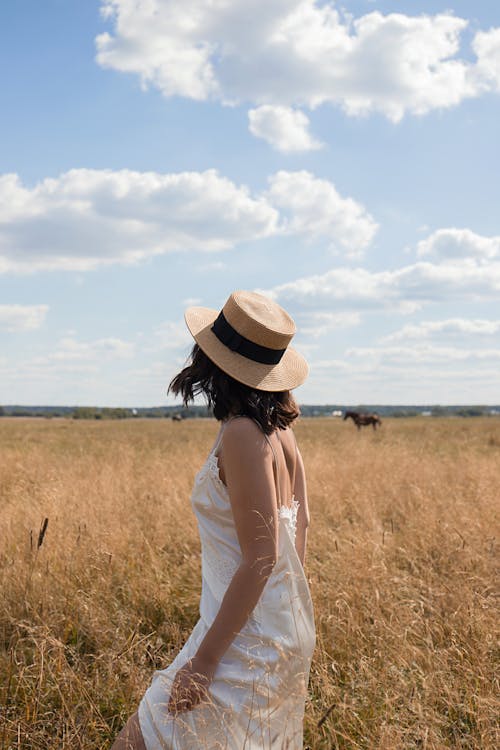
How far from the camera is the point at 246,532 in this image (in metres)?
1.85

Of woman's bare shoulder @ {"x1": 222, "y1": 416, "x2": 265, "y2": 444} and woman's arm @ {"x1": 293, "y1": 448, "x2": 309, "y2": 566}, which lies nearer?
woman's bare shoulder @ {"x1": 222, "y1": 416, "x2": 265, "y2": 444}

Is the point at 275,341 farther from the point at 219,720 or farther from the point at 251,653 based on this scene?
the point at 219,720

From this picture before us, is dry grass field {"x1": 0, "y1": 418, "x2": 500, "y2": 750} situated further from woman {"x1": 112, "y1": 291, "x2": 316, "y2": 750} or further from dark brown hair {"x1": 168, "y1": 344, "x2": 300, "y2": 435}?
dark brown hair {"x1": 168, "y1": 344, "x2": 300, "y2": 435}

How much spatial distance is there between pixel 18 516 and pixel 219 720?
4607mm

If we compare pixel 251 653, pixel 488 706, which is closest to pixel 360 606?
pixel 488 706

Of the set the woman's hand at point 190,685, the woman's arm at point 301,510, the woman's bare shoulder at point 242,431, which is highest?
the woman's bare shoulder at point 242,431

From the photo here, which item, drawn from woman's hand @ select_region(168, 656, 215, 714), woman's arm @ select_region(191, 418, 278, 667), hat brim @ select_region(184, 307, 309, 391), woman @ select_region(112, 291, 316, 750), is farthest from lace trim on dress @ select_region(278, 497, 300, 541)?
woman's hand @ select_region(168, 656, 215, 714)

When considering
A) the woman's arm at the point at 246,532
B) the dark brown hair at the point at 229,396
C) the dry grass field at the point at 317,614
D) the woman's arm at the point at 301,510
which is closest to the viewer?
the woman's arm at the point at 246,532

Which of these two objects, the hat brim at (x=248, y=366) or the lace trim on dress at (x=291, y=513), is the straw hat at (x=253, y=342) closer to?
the hat brim at (x=248, y=366)

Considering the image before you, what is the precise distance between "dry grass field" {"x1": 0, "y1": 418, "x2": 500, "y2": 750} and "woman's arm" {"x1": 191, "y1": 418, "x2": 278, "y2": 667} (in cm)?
50

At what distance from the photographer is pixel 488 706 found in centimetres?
286

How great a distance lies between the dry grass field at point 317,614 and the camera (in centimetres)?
297

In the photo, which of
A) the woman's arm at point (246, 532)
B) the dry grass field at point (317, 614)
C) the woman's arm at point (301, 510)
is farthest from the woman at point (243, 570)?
the dry grass field at point (317, 614)

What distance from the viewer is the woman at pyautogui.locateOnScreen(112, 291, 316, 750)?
1.85 m
